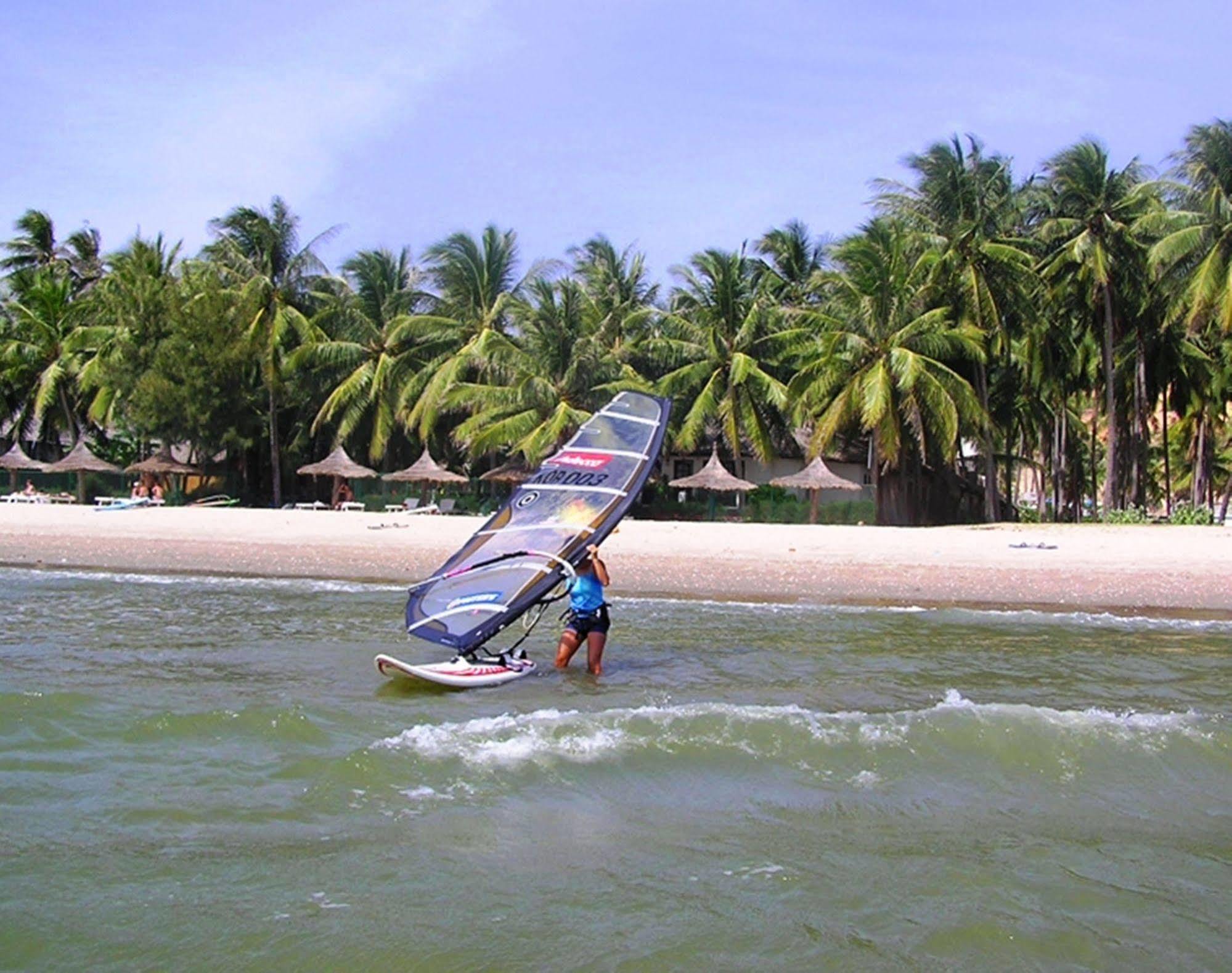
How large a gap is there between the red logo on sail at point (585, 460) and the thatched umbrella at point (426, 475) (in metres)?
23.1

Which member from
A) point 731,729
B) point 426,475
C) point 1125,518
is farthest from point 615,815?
point 426,475

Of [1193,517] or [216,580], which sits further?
[1193,517]

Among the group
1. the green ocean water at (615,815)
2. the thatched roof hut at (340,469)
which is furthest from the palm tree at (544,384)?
the green ocean water at (615,815)

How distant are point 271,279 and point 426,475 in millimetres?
10019

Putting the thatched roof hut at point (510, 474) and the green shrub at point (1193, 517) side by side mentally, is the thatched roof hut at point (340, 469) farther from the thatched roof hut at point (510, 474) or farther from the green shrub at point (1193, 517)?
the green shrub at point (1193, 517)

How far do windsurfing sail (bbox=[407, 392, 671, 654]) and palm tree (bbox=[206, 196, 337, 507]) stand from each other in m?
28.1

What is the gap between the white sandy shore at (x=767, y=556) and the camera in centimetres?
1606

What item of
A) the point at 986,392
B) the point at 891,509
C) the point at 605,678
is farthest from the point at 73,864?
the point at 986,392

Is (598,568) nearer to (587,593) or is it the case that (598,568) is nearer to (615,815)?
(587,593)

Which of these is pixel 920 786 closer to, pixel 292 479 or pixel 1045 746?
pixel 1045 746

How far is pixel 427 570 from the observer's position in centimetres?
1812

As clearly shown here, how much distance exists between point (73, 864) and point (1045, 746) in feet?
17.9

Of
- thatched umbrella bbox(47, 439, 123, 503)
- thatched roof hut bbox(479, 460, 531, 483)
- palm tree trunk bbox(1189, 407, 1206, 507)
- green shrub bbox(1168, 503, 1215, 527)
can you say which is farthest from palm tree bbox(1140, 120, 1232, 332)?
thatched umbrella bbox(47, 439, 123, 503)

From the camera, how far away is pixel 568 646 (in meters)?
9.59
